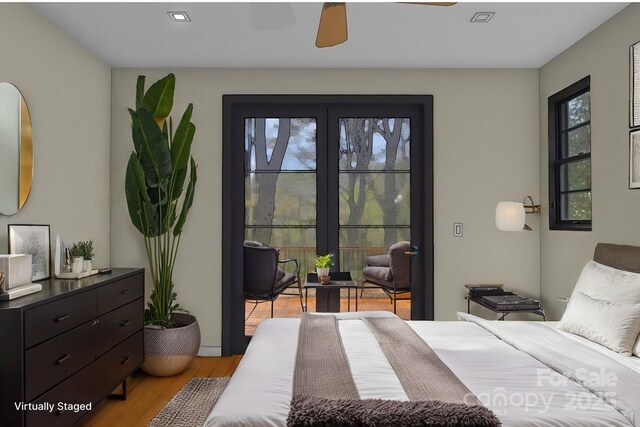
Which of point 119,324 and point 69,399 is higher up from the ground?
point 119,324

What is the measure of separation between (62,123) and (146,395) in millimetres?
2078

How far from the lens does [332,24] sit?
7.20 feet

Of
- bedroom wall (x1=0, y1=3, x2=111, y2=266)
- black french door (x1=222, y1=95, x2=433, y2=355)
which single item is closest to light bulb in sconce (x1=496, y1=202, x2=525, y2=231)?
black french door (x1=222, y1=95, x2=433, y2=355)

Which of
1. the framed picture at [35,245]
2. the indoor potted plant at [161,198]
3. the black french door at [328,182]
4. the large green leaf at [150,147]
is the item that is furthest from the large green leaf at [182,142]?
the framed picture at [35,245]

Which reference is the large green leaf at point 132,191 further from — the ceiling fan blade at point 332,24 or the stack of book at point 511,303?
the stack of book at point 511,303

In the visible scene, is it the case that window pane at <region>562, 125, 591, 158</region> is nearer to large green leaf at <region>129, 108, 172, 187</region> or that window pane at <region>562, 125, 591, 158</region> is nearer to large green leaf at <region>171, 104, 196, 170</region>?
large green leaf at <region>171, 104, 196, 170</region>

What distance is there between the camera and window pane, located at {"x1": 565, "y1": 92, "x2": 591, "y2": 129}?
11.6ft

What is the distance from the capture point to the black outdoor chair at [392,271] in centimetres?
427

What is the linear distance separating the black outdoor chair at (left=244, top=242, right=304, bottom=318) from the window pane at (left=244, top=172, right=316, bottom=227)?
283 mm

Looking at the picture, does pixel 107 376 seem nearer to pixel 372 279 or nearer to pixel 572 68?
pixel 372 279

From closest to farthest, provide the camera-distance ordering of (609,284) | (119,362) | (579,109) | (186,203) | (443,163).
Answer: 1. (609,284)
2. (119,362)
3. (579,109)
4. (186,203)
5. (443,163)

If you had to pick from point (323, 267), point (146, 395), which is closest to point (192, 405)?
point (146, 395)

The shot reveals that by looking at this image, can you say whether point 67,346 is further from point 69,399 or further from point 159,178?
point 159,178

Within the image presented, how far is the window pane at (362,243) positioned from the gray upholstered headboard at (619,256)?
5.38 feet
